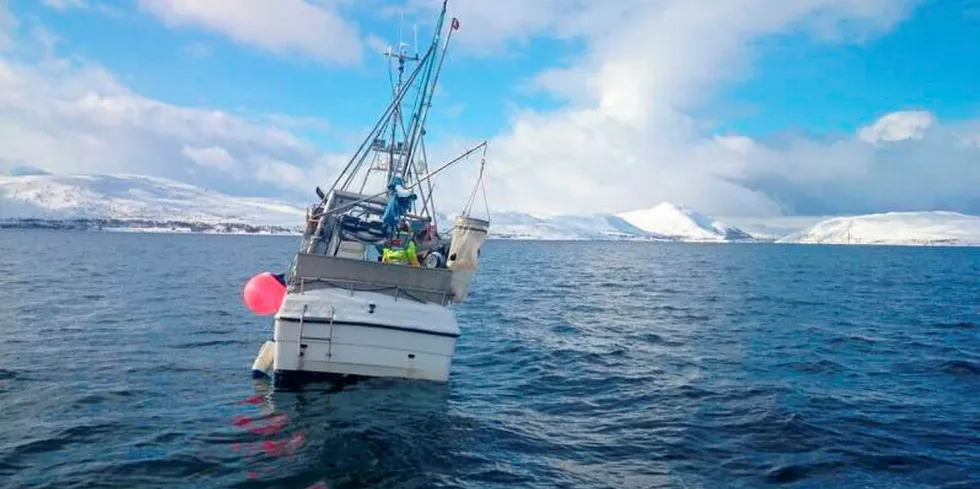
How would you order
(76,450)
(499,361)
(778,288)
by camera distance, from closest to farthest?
(76,450) → (499,361) → (778,288)

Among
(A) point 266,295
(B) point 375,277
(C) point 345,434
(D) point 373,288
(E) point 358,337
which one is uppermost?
(B) point 375,277

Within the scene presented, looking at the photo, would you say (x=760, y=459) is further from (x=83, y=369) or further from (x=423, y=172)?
(x=83, y=369)

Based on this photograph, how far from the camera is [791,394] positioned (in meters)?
17.0

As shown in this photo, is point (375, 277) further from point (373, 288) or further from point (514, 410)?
point (514, 410)

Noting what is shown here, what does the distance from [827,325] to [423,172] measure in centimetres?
2087

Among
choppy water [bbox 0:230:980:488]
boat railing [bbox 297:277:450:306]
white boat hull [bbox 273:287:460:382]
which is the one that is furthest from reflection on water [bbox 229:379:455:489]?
boat railing [bbox 297:277:450:306]

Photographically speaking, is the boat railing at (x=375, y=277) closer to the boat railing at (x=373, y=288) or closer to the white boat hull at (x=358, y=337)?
the boat railing at (x=373, y=288)

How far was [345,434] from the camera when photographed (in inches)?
512

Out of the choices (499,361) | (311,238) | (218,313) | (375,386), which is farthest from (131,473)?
(218,313)

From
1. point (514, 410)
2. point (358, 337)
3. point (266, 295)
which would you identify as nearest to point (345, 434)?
point (358, 337)

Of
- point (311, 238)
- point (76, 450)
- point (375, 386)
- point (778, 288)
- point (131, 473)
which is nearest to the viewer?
point (131, 473)

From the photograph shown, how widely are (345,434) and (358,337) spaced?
264 cm

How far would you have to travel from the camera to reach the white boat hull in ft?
48.4

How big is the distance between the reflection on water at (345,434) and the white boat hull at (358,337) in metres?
0.54
